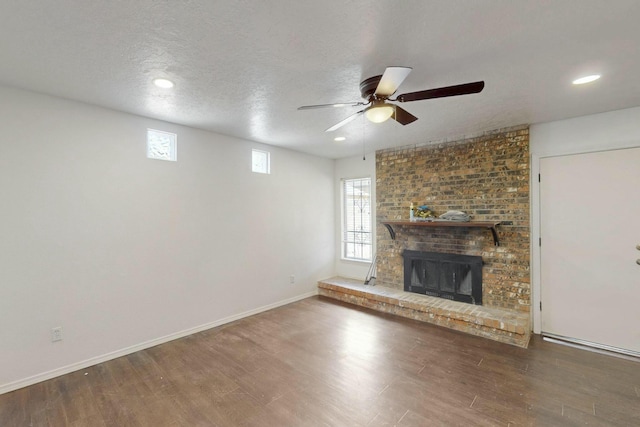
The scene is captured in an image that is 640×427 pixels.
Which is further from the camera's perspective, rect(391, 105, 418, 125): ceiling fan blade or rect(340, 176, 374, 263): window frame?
rect(340, 176, 374, 263): window frame

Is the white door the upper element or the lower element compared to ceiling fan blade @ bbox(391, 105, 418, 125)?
lower

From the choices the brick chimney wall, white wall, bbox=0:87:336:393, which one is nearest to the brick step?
the brick chimney wall

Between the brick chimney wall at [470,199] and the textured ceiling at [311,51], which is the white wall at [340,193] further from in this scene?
the textured ceiling at [311,51]

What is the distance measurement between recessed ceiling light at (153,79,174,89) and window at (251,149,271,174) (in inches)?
75.1

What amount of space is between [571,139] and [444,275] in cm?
228

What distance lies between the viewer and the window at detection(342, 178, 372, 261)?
5.35 meters

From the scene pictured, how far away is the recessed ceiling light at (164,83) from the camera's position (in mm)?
2304

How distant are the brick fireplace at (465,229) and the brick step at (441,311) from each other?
0.01 meters

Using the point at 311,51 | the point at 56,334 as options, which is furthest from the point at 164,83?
the point at 56,334

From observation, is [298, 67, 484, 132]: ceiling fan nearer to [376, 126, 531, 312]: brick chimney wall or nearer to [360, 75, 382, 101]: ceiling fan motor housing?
[360, 75, 382, 101]: ceiling fan motor housing

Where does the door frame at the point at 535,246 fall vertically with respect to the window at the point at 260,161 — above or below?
below

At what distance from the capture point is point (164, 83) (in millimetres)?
2350

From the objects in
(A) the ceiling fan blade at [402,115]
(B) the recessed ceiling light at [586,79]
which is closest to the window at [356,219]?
(A) the ceiling fan blade at [402,115]

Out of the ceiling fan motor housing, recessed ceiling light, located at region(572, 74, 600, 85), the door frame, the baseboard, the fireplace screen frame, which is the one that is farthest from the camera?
the fireplace screen frame
